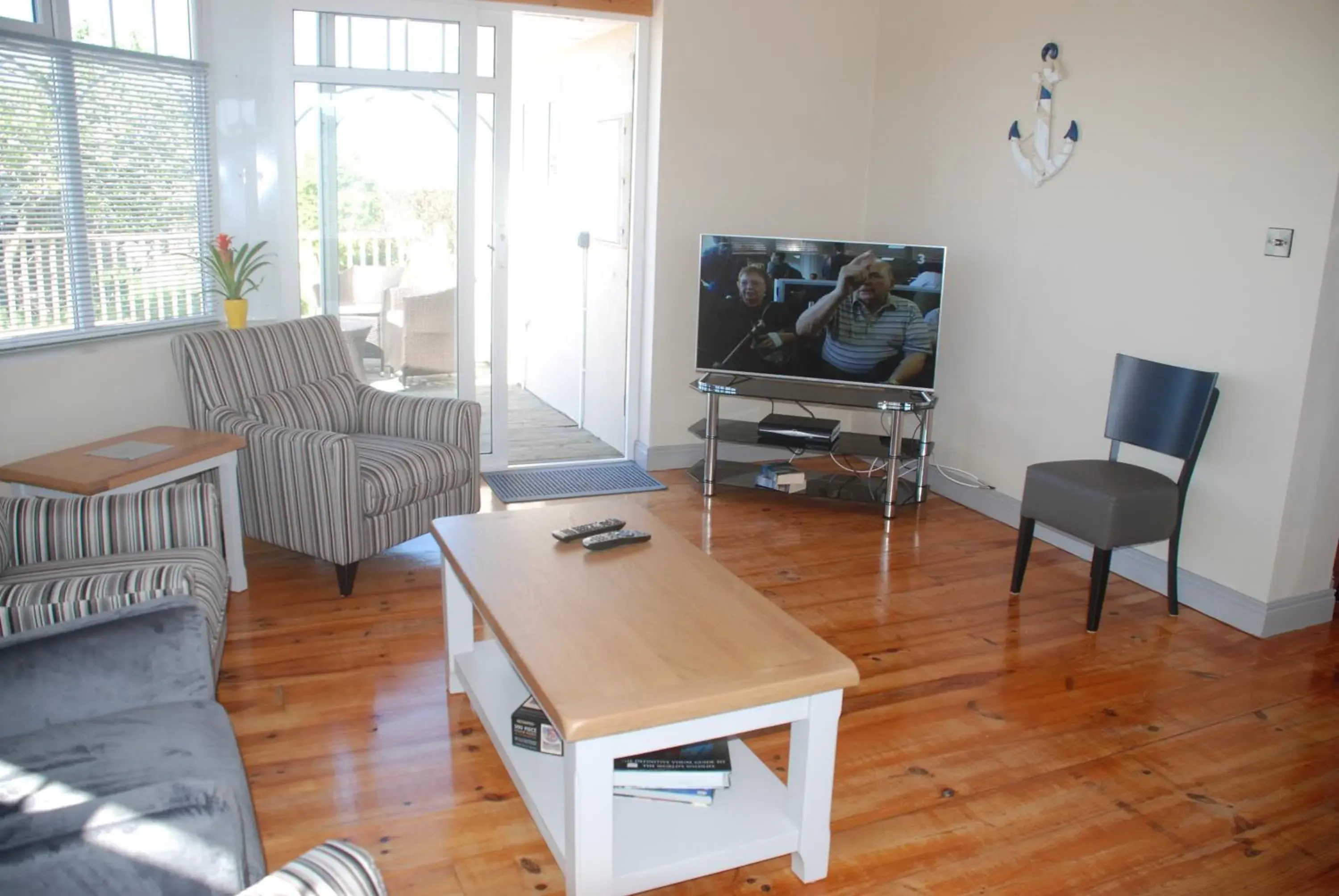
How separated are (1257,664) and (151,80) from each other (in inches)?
182

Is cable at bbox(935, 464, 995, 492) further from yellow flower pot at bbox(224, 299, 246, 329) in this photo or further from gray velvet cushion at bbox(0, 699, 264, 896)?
gray velvet cushion at bbox(0, 699, 264, 896)

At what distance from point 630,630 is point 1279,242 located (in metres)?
2.64

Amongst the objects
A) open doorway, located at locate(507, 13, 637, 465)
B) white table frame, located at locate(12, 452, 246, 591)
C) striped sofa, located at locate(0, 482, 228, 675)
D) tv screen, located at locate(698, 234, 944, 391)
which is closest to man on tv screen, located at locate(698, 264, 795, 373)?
tv screen, located at locate(698, 234, 944, 391)

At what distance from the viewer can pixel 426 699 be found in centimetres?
306

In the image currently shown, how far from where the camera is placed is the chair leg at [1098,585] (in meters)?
3.59

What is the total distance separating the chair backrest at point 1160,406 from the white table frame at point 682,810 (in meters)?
2.11

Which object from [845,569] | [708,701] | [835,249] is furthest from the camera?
[835,249]

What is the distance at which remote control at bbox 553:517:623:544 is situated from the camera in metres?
2.96

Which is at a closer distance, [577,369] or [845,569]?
[845,569]

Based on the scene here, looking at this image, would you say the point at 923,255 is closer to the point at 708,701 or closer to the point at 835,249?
the point at 835,249

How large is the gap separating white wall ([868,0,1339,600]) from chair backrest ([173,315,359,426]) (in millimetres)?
2901

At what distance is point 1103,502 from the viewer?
11.7 feet

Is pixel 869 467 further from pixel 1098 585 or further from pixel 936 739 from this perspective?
pixel 936 739

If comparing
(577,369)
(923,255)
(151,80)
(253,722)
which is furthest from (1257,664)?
(151,80)
